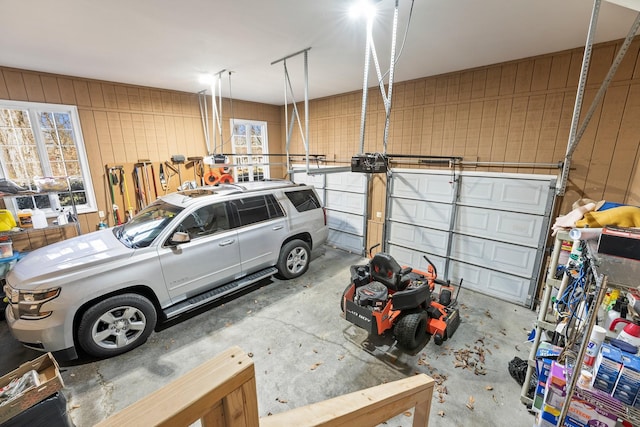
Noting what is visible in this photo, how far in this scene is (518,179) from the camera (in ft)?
13.8

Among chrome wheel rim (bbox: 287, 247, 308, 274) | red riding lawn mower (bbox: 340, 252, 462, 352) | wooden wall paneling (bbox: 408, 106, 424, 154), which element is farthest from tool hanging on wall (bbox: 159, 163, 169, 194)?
wooden wall paneling (bbox: 408, 106, 424, 154)

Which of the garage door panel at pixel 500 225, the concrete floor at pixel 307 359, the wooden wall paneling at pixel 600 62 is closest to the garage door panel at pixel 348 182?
the garage door panel at pixel 500 225

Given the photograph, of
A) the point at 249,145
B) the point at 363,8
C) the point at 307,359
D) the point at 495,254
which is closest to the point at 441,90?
the point at 363,8

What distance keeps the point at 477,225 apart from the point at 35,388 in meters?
5.80

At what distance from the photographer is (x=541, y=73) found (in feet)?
12.7

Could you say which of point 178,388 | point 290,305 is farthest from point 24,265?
point 178,388

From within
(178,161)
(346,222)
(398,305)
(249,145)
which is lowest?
(398,305)

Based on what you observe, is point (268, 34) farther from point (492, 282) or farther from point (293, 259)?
point (492, 282)

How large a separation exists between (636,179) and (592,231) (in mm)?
2307

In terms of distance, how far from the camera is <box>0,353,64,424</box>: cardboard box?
1962 millimetres

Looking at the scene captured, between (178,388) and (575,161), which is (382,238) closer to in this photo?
(575,161)

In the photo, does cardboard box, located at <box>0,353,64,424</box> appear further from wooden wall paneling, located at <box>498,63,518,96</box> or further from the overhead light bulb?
wooden wall paneling, located at <box>498,63,518,96</box>

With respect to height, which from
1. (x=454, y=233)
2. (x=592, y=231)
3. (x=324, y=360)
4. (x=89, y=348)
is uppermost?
(x=592, y=231)

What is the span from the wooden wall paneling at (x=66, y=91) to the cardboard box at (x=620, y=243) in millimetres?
7368
